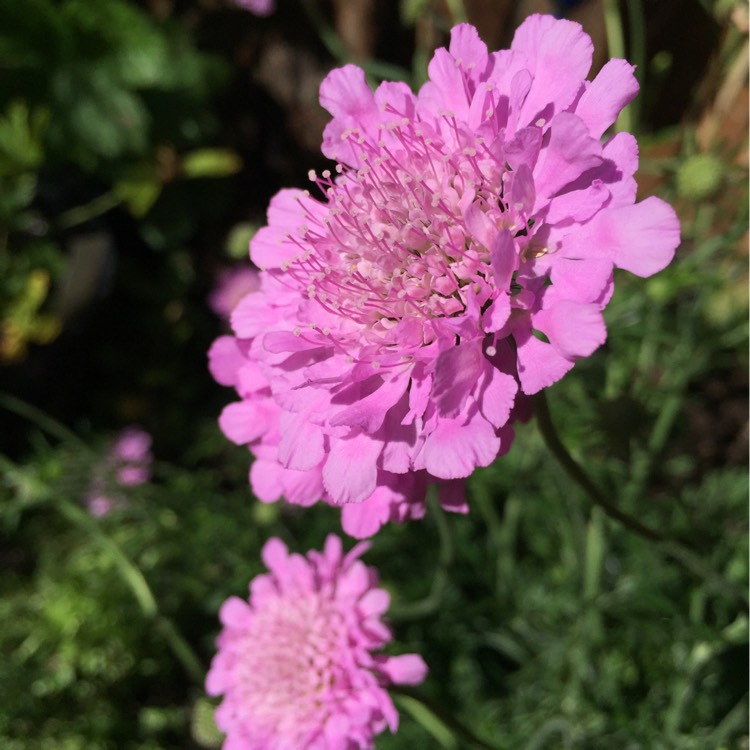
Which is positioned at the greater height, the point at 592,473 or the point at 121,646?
the point at 121,646

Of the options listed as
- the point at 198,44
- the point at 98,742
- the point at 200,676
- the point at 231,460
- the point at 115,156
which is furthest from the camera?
the point at 198,44

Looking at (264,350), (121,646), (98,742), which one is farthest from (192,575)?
(264,350)

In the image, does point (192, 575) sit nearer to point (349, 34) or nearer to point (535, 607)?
point (535, 607)

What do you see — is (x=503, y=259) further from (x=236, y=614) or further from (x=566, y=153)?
(x=236, y=614)

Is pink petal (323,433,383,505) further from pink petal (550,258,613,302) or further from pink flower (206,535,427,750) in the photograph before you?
pink flower (206,535,427,750)

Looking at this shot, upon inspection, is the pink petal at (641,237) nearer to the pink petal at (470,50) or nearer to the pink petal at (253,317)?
the pink petal at (470,50)

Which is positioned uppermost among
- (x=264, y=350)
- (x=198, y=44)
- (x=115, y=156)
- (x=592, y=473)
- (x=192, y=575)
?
(x=198, y=44)

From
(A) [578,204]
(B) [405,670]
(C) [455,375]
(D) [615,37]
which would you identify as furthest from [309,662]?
(D) [615,37]

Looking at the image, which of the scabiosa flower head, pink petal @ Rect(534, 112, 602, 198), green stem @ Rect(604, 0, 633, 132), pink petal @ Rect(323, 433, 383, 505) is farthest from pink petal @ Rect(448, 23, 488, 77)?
green stem @ Rect(604, 0, 633, 132)
